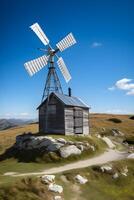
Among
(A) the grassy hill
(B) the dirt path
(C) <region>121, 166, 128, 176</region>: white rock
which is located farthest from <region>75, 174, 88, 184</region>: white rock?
(C) <region>121, 166, 128, 176</region>: white rock

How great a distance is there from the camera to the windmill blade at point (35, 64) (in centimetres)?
4403

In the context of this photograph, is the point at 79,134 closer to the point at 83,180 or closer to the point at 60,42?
the point at 60,42

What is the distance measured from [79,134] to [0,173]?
1983 centimetres

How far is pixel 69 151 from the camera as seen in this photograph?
40.9m

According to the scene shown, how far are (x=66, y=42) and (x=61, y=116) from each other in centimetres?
1262

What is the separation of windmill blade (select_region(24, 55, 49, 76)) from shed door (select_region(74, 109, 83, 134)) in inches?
409

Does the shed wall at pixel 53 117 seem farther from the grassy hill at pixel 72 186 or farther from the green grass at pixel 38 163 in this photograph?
the grassy hill at pixel 72 186

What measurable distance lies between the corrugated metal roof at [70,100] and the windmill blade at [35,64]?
229 inches

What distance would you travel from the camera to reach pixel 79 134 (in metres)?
50.6

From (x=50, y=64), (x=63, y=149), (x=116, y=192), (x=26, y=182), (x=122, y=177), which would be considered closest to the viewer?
(x=26, y=182)

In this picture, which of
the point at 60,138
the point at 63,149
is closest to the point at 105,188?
the point at 63,149

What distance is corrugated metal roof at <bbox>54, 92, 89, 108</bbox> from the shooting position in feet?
161

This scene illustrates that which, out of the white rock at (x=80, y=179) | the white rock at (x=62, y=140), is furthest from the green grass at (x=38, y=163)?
the white rock at (x=80, y=179)

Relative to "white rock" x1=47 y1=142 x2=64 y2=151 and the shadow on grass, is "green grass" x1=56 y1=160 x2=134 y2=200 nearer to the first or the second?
"white rock" x1=47 y1=142 x2=64 y2=151
